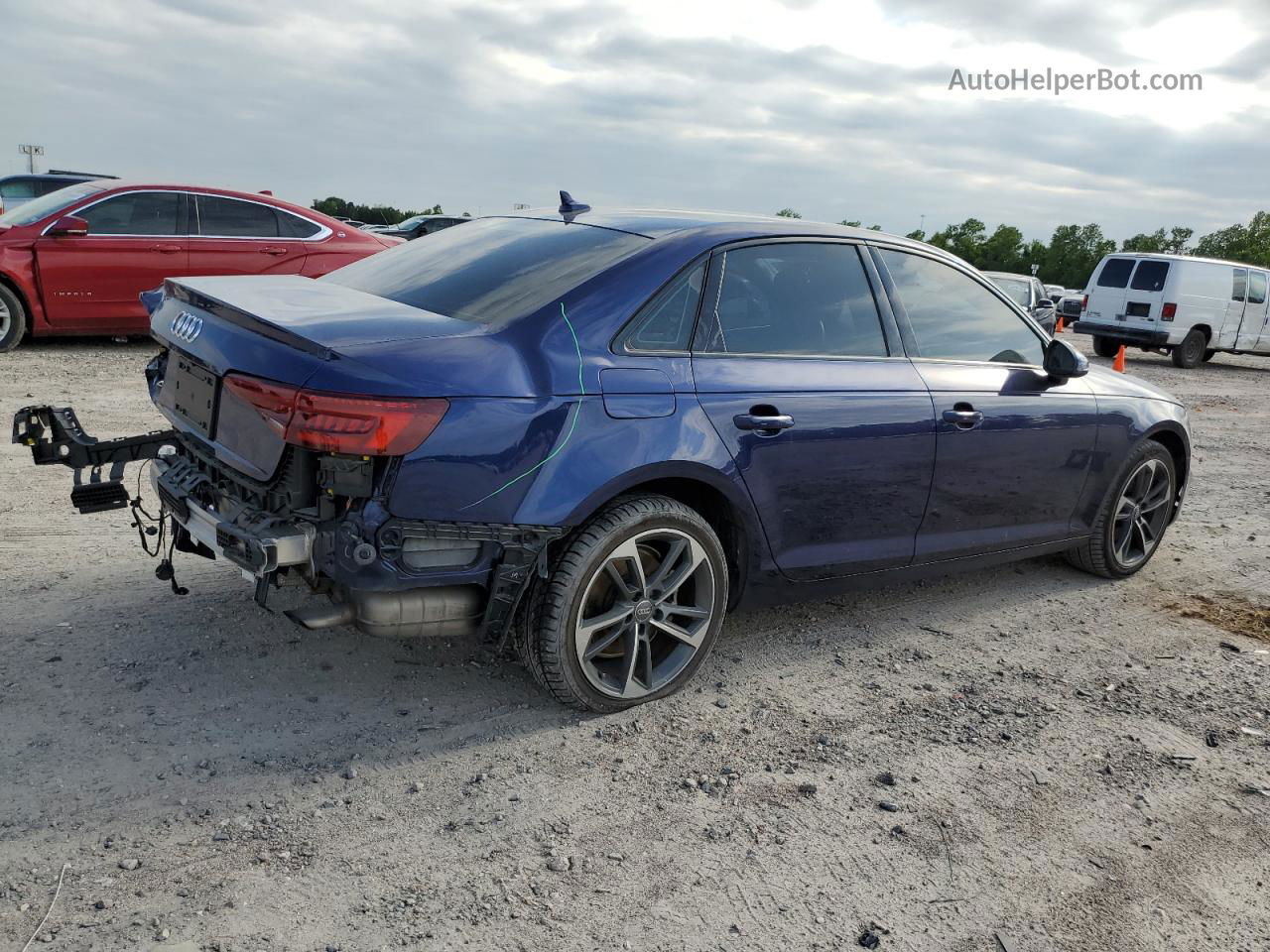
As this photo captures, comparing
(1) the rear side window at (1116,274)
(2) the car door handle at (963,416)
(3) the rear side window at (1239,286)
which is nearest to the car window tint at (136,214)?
(2) the car door handle at (963,416)

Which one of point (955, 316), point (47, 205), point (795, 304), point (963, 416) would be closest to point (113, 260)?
point (47, 205)

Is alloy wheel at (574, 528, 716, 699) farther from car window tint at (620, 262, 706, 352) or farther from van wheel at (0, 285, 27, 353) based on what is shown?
van wheel at (0, 285, 27, 353)

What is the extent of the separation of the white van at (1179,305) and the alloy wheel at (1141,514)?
14466 millimetres

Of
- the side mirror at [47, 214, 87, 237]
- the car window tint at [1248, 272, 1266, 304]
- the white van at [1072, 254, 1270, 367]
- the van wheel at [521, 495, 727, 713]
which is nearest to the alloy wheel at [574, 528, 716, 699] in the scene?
the van wheel at [521, 495, 727, 713]

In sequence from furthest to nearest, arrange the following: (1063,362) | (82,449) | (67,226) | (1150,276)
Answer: (1150,276) < (67,226) < (1063,362) < (82,449)

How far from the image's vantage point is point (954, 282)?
188 inches

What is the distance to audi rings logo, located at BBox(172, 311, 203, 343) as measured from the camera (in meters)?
3.62

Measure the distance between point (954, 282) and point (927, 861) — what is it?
8.74 feet

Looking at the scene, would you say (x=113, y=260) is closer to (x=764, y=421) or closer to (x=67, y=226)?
(x=67, y=226)

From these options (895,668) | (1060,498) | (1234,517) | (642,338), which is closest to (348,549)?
(642,338)

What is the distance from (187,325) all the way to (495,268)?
1.08 metres

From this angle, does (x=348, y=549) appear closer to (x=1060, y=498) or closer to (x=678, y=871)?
(x=678, y=871)

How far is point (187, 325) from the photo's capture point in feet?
12.2

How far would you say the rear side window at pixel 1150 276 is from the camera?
18859mm
